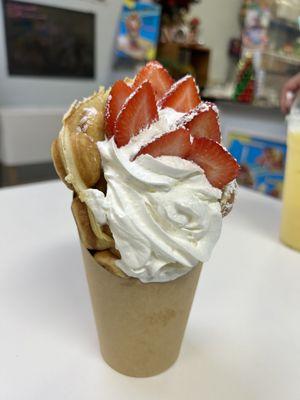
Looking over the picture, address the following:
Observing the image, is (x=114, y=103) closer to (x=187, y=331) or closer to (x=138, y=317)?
(x=138, y=317)

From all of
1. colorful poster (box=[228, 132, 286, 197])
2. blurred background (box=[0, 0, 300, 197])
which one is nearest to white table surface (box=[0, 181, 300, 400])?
colorful poster (box=[228, 132, 286, 197])

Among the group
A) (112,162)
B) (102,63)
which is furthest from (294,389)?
(102,63)

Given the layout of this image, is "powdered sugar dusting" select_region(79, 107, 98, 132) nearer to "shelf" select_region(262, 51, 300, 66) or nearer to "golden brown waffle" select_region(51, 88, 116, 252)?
"golden brown waffle" select_region(51, 88, 116, 252)

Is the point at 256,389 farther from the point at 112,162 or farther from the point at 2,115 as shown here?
the point at 2,115

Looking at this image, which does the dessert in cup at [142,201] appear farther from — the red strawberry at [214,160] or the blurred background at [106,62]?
the blurred background at [106,62]

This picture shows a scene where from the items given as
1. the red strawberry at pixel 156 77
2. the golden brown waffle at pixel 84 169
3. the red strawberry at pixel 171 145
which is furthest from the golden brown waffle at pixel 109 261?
the red strawberry at pixel 156 77

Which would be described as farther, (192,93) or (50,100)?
(50,100)
